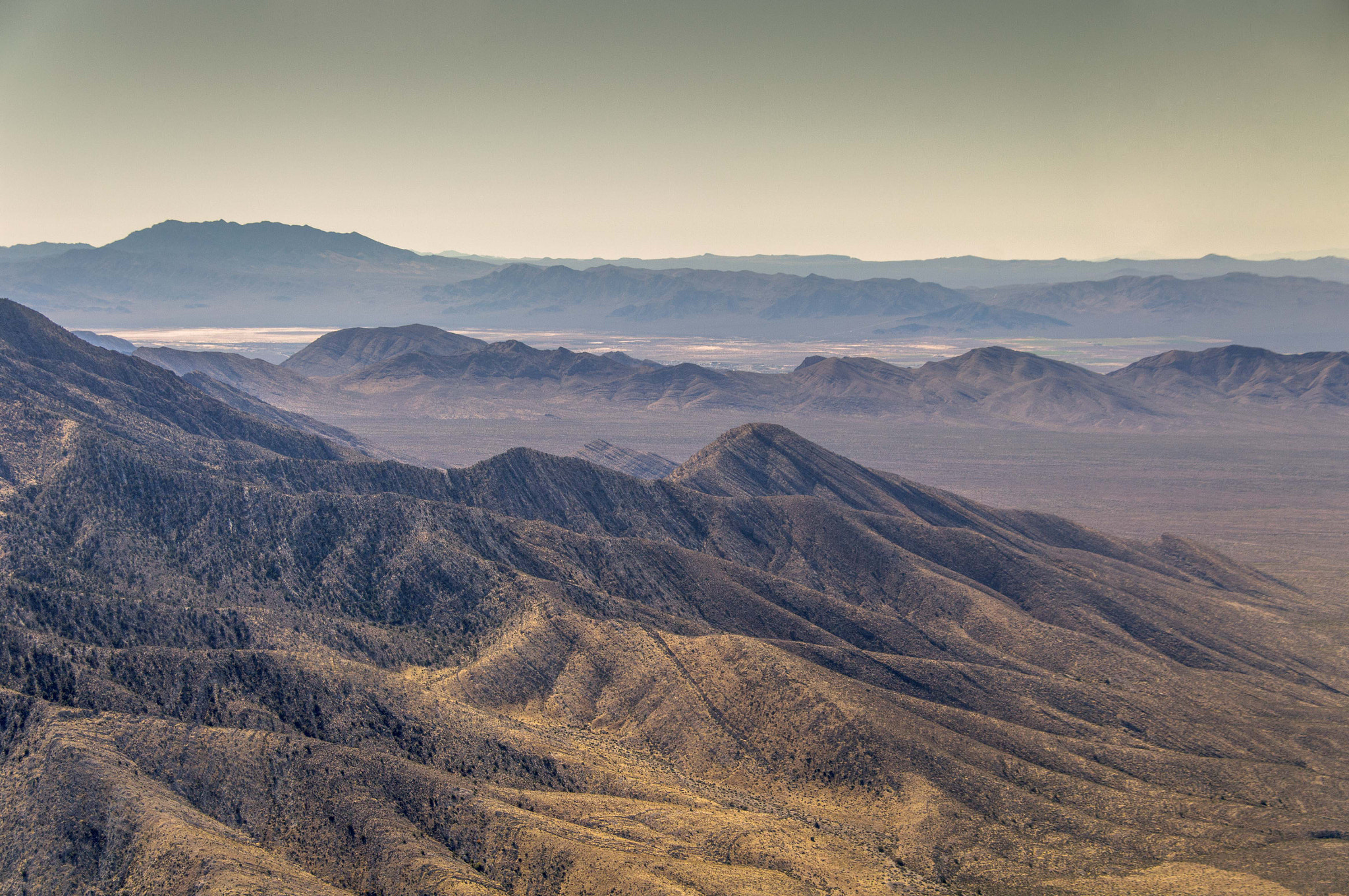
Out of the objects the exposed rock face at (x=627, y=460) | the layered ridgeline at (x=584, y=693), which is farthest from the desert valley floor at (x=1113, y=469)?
the layered ridgeline at (x=584, y=693)

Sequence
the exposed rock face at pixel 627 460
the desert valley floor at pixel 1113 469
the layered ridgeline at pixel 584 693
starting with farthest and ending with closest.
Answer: the exposed rock face at pixel 627 460, the desert valley floor at pixel 1113 469, the layered ridgeline at pixel 584 693

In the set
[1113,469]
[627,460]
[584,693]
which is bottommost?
[1113,469]

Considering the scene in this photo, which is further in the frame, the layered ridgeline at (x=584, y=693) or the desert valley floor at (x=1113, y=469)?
the desert valley floor at (x=1113, y=469)

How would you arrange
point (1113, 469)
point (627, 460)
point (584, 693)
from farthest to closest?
point (1113, 469) → point (627, 460) → point (584, 693)

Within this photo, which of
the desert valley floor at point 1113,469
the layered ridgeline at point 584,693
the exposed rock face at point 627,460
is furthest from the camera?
the exposed rock face at point 627,460

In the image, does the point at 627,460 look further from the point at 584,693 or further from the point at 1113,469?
the point at 584,693

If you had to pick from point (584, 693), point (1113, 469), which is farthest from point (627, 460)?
point (584, 693)

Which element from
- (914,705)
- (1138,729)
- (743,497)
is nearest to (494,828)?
(914,705)

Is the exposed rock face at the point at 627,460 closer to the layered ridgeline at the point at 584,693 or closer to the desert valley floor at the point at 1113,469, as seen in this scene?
the desert valley floor at the point at 1113,469

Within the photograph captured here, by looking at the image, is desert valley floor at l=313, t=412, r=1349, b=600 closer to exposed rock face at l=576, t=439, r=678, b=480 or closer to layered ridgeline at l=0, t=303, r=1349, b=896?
exposed rock face at l=576, t=439, r=678, b=480
